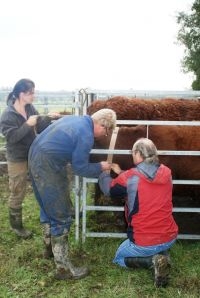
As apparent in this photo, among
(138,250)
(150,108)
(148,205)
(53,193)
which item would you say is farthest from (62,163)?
(150,108)

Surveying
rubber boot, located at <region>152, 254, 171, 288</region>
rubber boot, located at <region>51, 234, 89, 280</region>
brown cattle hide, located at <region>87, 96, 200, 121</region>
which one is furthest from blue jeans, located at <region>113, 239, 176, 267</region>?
brown cattle hide, located at <region>87, 96, 200, 121</region>

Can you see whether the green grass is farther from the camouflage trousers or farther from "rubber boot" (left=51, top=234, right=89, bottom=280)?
the camouflage trousers

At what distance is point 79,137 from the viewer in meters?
4.30

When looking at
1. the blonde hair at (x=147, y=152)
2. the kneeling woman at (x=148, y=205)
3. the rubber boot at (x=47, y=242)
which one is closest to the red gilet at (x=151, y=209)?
the kneeling woman at (x=148, y=205)

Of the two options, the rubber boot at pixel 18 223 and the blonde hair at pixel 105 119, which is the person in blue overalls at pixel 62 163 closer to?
the blonde hair at pixel 105 119

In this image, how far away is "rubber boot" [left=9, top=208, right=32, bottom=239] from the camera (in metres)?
5.73

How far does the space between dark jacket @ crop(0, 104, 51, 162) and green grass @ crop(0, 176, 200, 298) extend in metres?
1.15

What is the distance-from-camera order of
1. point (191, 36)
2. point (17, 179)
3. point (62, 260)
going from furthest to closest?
point (191, 36) < point (17, 179) < point (62, 260)

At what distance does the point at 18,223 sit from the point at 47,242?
0.89m

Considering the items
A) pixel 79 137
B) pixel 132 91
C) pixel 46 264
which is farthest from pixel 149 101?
pixel 46 264

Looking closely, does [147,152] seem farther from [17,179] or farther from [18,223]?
Answer: [18,223]

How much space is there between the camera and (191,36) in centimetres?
2972

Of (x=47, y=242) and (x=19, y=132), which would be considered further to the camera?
(x=19, y=132)

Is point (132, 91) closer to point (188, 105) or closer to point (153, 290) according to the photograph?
point (188, 105)
